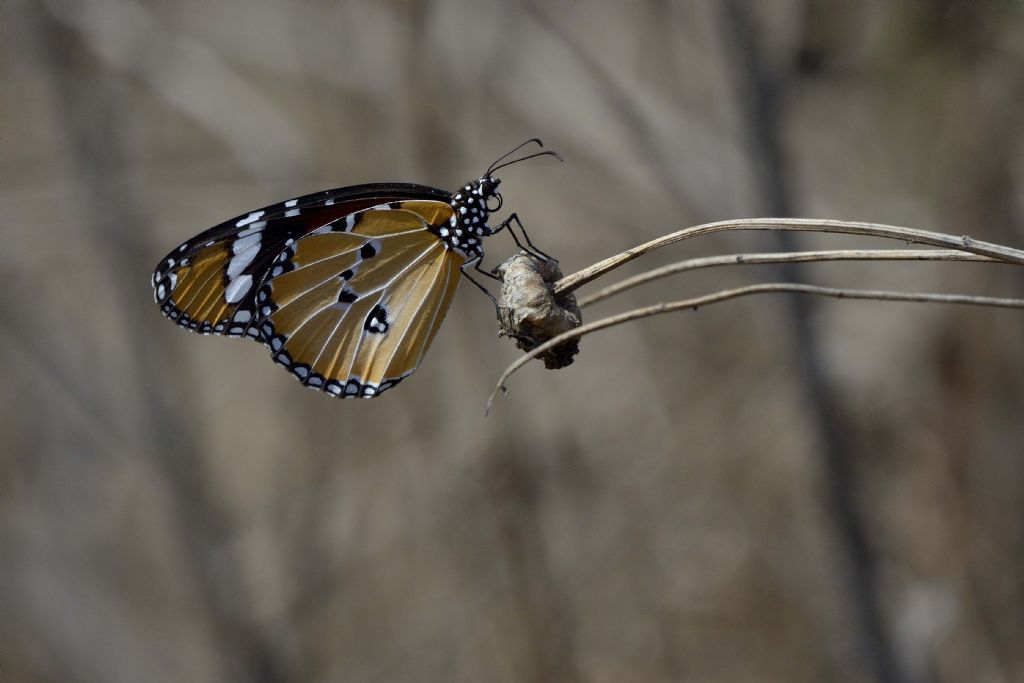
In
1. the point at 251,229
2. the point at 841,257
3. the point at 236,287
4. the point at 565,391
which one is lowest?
the point at 841,257

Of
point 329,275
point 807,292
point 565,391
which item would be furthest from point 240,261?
point 565,391

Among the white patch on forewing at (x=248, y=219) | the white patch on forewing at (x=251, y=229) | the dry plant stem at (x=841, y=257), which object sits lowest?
the dry plant stem at (x=841, y=257)

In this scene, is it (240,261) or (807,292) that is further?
(240,261)

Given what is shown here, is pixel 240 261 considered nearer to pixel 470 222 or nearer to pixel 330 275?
pixel 330 275

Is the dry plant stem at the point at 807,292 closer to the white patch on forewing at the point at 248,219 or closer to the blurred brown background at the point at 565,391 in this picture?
the white patch on forewing at the point at 248,219

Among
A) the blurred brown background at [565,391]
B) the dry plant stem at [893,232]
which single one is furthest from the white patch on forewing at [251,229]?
the dry plant stem at [893,232]

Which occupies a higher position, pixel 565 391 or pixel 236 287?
pixel 565 391
